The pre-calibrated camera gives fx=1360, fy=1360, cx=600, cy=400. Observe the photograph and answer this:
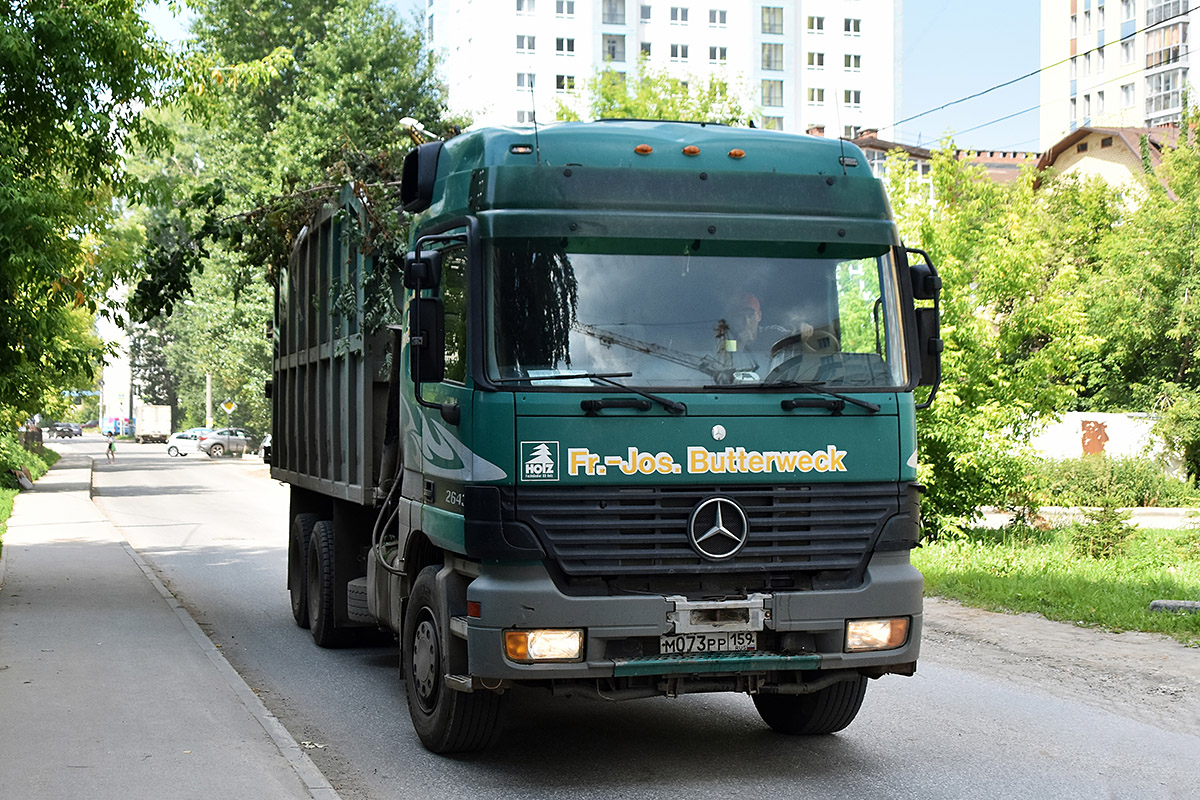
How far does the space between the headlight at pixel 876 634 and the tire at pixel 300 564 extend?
18.4 feet

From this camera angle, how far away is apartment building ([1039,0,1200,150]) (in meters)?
86.3

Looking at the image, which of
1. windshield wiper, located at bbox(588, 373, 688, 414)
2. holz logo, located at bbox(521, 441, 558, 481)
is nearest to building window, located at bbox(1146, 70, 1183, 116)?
windshield wiper, located at bbox(588, 373, 688, 414)

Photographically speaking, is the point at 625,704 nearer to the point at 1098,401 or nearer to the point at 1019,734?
the point at 1019,734

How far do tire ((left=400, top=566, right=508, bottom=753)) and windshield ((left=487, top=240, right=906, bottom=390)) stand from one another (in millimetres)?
1357

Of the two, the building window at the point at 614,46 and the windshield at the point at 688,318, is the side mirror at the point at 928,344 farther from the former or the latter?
the building window at the point at 614,46

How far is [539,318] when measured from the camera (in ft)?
20.3

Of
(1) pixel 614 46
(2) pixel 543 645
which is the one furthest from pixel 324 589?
(1) pixel 614 46

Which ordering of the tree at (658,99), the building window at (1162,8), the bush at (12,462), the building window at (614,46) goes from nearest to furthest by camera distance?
the bush at (12,462), the tree at (658,99), the building window at (1162,8), the building window at (614,46)

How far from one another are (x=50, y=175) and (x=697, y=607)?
924 centimetres

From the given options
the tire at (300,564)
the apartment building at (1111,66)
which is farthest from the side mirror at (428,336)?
the apartment building at (1111,66)

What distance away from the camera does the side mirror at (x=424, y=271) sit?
20.9ft

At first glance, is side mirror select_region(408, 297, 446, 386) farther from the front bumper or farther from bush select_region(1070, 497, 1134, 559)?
bush select_region(1070, 497, 1134, 559)

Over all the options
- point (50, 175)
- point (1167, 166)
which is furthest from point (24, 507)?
point (1167, 166)

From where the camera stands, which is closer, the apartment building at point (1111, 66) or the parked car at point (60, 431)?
the apartment building at point (1111, 66)
